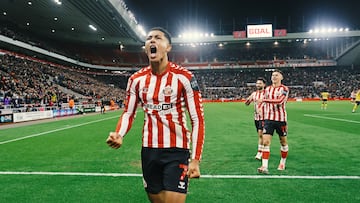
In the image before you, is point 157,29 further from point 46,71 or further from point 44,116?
point 46,71

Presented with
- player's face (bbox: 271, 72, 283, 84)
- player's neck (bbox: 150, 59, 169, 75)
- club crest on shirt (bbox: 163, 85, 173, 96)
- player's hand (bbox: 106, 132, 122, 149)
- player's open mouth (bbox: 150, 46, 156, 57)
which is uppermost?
player's face (bbox: 271, 72, 283, 84)

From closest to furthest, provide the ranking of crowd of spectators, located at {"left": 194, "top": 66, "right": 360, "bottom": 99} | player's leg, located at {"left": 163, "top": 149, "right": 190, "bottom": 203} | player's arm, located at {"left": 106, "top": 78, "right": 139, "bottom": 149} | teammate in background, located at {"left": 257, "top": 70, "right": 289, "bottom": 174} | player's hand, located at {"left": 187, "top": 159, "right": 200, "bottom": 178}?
1. player's hand, located at {"left": 187, "top": 159, "right": 200, "bottom": 178}
2. player's leg, located at {"left": 163, "top": 149, "right": 190, "bottom": 203}
3. player's arm, located at {"left": 106, "top": 78, "right": 139, "bottom": 149}
4. teammate in background, located at {"left": 257, "top": 70, "right": 289, "bottom": 174}
5. crowd of spectators, located at {"left": 194, "top": 66, "right": 360, "bottom": 99}

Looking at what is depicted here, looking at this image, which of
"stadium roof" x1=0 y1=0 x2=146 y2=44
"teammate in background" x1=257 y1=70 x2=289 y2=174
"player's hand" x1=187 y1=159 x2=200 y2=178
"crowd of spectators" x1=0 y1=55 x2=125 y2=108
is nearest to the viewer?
"player's hand" x1=187 y1=159 x2=200 y2=178

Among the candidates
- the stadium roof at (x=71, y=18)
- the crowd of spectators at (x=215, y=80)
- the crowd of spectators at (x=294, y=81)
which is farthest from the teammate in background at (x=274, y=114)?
the crowd of spectators at (x=294, y=81)

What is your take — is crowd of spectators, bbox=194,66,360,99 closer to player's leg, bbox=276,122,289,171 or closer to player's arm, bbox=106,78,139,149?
player's leg, bbox=276,122,289,171

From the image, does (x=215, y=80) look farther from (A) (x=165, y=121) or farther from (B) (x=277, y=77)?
(A) (x=165, y=121)

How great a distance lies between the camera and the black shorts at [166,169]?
2.64 metres

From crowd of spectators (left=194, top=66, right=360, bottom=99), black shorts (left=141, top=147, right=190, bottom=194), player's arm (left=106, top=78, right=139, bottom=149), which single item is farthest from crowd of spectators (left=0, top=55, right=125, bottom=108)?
crowd of spectators (left=194, top=66, right=360, bottom=99)

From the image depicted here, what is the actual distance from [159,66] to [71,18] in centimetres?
4015

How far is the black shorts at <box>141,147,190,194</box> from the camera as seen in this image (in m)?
2.64

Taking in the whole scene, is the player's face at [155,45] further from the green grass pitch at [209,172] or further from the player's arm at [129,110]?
the green grass pitch at [209,172]

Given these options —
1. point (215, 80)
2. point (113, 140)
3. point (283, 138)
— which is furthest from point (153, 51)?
point (215, 80)

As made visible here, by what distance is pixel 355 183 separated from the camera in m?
5.63

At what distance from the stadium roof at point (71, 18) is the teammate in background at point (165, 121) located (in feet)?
94.4
